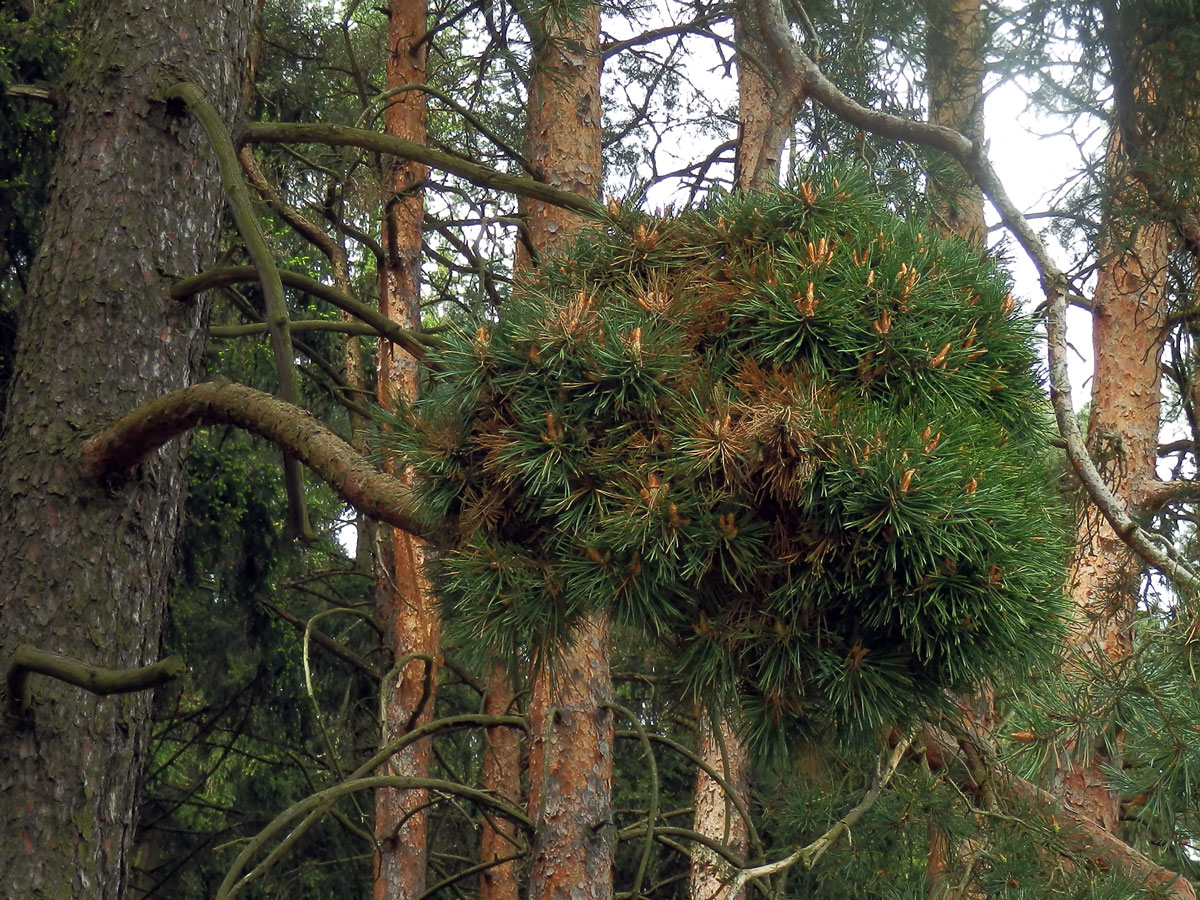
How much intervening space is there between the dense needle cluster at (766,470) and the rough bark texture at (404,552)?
15.8 ft

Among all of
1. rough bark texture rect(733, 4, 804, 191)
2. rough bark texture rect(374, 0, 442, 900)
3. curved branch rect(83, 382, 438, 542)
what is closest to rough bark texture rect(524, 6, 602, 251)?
rough bark texture rect(733, 4, 804, 191)

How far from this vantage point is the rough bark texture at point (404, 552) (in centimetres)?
725

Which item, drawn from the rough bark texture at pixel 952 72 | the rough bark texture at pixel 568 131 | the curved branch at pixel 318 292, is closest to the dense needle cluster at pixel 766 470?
the curved branch at pixel 318 292

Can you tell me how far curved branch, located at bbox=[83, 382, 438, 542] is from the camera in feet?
7.14

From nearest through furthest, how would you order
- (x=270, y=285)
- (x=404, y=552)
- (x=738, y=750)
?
(x=270, y=285) < (x=404, y=552) < (x=738, y=750)

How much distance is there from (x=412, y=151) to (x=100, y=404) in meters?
0.88

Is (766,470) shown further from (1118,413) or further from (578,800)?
(1118,413)

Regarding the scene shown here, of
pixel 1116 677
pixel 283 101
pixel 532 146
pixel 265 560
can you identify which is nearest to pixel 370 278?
pixel 283 101

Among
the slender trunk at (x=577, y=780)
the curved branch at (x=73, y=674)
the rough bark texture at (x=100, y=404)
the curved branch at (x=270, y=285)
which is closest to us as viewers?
the curved branch at (x=73, y=674)

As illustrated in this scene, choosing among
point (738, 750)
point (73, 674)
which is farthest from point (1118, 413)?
point (73, 674)

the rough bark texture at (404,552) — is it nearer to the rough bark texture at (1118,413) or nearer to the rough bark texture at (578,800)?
the rough bark texture at (578,800)

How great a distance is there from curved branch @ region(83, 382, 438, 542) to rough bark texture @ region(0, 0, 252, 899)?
4.0 inches

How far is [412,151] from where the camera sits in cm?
281

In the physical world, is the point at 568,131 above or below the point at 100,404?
above
